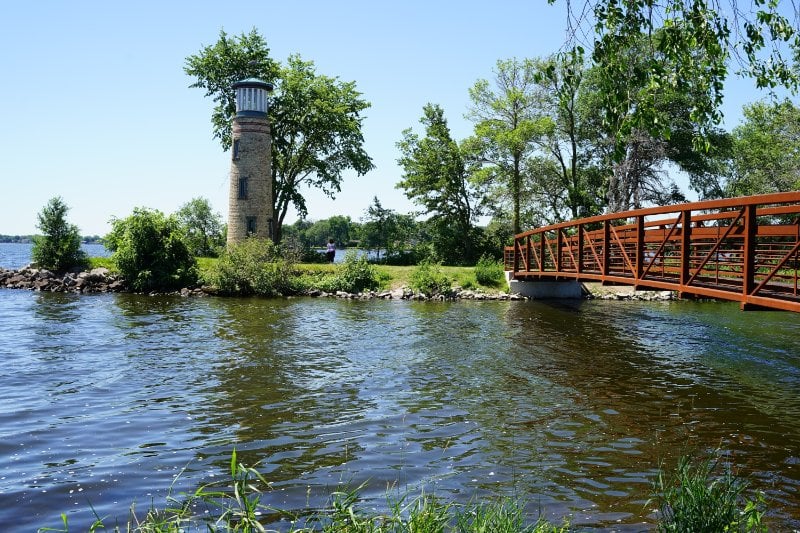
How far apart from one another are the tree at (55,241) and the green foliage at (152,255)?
4.69 m

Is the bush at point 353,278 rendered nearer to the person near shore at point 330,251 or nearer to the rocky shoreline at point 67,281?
the person near shore at point 330,251

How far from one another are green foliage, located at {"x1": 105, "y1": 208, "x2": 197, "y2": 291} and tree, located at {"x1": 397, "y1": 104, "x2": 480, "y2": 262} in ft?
57.0

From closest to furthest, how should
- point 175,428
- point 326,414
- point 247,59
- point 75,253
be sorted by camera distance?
1. point 175,428
2. point 326,414
3. point 75,253
4. point 247,59

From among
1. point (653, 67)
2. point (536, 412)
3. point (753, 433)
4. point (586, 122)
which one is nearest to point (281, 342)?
point (536, 412)

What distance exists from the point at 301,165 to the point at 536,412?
36532 millimetres

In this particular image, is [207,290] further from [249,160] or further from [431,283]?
[431,283]

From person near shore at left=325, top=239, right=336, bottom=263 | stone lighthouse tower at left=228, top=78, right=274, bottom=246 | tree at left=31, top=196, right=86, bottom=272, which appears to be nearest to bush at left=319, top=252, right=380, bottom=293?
person near shore at left=325, top=239, right=336, bottom=263

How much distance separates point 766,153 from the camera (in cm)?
4075

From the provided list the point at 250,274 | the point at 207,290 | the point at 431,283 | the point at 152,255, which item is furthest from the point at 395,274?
the point at 152,255

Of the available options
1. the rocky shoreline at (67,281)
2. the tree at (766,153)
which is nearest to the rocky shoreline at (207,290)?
the rocky shoreline at (67,281)

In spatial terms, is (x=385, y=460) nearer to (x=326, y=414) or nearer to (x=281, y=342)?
(x=326, y=414)

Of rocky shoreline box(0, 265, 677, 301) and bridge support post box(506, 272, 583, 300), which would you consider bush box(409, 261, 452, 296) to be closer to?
rocky shoreline box(0, 265, 677, 301)

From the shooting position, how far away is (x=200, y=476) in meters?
7.19

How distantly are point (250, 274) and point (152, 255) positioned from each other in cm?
577
